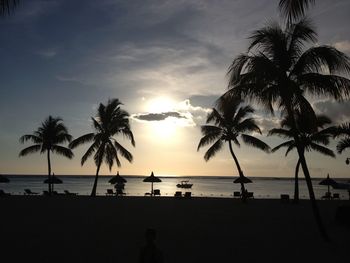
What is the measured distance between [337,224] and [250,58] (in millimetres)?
8360

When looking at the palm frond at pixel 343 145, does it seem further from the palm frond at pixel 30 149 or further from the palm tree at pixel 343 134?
the palm frond at pixel 30 149

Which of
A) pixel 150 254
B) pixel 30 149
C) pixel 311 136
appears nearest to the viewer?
pixel 150 254

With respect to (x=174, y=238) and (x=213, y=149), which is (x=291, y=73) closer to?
(x=174, y=238)

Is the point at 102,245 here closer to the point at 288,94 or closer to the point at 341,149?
the point at 288,94

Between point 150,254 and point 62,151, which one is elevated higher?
point 62,151

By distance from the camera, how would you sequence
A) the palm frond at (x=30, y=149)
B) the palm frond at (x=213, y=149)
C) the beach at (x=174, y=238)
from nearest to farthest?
the beach at (x=174, y=238) < the palm frond at (x=213, y=149) < the palm frond at (x=30, y=149)

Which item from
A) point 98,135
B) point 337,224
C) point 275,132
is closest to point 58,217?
point 337,224

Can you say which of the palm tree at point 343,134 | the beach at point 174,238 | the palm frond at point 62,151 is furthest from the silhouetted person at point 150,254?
the palm frond at point 62,151

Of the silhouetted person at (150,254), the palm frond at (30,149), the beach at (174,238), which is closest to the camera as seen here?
the silhouetted person at (150,254)

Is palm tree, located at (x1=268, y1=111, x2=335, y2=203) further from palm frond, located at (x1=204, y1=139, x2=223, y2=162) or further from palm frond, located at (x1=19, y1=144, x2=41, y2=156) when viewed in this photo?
palm frond, located at (x1=19, y1=144, x2=41, y2=156)

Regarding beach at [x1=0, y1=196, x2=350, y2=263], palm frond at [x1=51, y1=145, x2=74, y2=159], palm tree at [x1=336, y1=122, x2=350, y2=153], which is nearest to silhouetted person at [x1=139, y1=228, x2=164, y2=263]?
beach at [x1=0, y1=196, x2=350, y2=263]

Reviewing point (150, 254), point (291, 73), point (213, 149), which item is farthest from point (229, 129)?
point (150, 254)

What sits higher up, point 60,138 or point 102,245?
point 60,138

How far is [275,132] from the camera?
1182 inches
